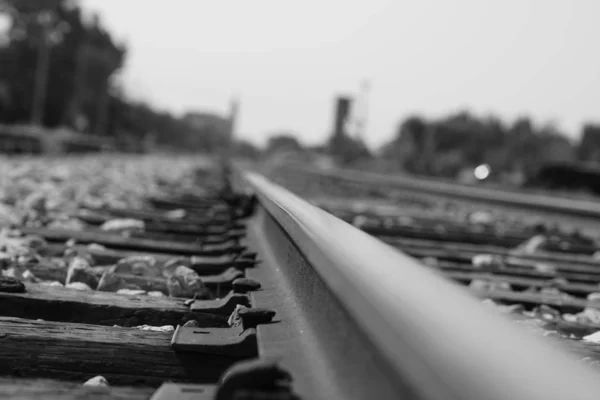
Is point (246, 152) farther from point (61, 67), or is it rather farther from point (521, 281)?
point (521, 281)

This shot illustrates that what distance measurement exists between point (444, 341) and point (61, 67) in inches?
2748

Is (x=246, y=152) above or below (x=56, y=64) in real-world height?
below

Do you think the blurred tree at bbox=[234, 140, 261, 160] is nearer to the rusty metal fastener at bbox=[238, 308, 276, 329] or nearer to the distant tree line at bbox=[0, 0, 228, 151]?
the distant tree line at bbox=[0, 0, 228, 151]

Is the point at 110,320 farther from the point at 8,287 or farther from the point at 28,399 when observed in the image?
the point at 28,399

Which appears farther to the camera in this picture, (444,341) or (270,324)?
(270,324)

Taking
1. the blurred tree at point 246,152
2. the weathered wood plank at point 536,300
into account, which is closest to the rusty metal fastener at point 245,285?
the weathered wood plank at point 536,300

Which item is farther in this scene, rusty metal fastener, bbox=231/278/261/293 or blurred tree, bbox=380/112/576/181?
blurred tree, bbox=380/112/576/181

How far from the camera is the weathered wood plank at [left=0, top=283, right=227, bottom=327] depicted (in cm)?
208

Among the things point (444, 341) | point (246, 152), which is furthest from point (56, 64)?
point (444, 341)

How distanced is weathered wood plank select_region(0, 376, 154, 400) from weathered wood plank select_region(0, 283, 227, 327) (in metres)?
0.67

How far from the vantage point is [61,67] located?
6662cm

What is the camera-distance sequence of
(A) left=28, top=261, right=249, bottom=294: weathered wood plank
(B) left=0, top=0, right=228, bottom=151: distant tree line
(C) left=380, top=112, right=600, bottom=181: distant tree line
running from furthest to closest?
(C) left=380, top=112, right=600, bottom=181: distant tree line < (B) left=0, top=0, right=228, bottom=151: distant tree line < (A) left=28, top=261, right=249, bottom=294: weathered wood plank

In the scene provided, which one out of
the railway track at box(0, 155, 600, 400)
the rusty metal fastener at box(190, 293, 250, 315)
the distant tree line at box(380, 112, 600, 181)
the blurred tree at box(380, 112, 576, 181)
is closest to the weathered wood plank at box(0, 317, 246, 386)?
the railway track at box(0, 155, 600, 400)

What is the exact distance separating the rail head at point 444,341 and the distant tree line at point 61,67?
176ft
